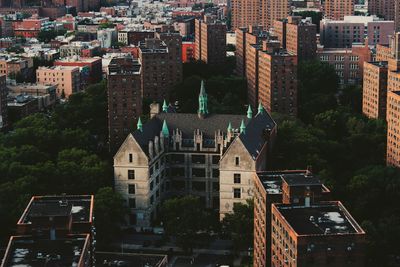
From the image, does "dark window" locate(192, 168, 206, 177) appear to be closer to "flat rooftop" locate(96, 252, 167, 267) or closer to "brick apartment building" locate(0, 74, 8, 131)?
"flat rooftop" locate(96, 252, 167, 267)

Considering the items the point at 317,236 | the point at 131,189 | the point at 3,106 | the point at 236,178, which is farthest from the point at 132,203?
the point at 3,106

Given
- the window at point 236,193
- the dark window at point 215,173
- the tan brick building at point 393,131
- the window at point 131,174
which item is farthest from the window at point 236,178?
the tan brick building at point 393,131

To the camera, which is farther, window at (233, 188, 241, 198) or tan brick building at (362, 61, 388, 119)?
tan brick building at (362, 61, 388, 119)

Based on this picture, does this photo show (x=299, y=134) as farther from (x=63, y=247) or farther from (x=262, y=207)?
(x=63, y=247)

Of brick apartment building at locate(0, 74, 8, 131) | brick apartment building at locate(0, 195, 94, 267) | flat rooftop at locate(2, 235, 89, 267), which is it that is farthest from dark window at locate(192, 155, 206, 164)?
brick apartment building at locate(0, 74, 8, 131)

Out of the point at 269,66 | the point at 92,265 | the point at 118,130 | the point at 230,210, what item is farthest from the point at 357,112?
the point at 92,265

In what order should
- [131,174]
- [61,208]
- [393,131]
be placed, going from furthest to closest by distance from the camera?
[393,131] < [131,174] < [61,208]

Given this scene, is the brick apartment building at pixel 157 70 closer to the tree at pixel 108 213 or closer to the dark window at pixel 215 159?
the dark window at pixel 215 159

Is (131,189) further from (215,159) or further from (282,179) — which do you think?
(282,179)
